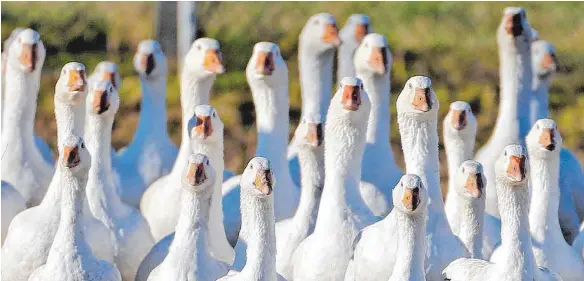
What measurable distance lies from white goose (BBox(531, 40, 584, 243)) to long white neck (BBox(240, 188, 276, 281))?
3.45m

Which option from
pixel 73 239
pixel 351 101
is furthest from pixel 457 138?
pixel 73 239

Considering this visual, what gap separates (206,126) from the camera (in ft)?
43.6

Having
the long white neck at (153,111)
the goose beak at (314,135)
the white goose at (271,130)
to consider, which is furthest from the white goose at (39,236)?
the long white neck at (153,111)

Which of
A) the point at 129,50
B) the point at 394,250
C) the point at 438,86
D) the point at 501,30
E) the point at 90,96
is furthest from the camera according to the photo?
the point at 129,50

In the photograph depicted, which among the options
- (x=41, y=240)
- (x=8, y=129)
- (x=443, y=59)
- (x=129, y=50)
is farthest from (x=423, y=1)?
(x=41, y=240)

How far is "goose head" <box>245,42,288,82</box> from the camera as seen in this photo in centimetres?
1420

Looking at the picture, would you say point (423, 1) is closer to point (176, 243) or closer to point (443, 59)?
point (443, 59)

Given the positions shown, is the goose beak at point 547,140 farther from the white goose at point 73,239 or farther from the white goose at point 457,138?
the white goose at point 73,239

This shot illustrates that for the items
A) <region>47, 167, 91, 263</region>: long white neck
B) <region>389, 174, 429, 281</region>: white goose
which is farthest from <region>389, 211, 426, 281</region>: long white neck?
<region>47, 167, 91, 263</region>: long white neck

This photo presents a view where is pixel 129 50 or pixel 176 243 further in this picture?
pixel 129 50

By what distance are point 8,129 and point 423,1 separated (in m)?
10.2

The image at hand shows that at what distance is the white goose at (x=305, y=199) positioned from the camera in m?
13.0

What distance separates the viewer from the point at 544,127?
13.0m

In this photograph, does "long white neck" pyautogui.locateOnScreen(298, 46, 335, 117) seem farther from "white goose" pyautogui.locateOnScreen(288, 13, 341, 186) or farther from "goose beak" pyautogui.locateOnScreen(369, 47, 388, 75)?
"goose beak" pyautogui.locateOnScreen(369, 47, 388, 75)
